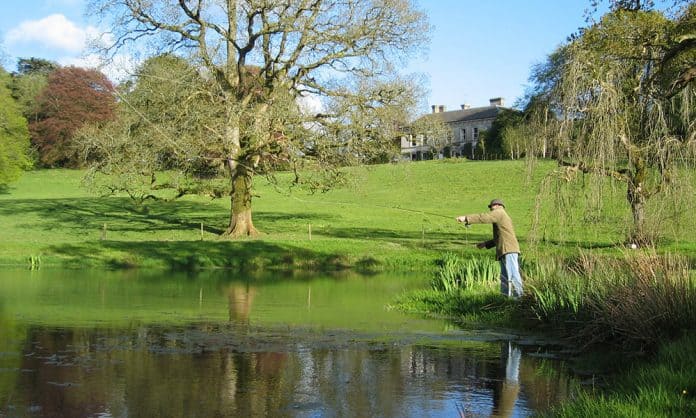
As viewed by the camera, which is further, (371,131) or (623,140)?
(371,131)

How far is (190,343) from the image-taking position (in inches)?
455

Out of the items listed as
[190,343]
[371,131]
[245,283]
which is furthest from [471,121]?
[190,343]

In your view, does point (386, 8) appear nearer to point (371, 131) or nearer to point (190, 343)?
point (371, 131)

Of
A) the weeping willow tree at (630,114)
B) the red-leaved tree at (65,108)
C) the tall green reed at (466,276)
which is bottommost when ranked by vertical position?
the tall green reed at (466,276)

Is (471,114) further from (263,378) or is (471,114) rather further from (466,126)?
(263,378)

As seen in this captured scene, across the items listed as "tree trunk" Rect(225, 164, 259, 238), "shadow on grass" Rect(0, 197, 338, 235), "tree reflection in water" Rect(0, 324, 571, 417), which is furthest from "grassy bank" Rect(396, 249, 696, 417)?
"shadow on grass" Rect(0, 197, 338, 235)

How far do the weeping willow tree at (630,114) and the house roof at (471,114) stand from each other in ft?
307

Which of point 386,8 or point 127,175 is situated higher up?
point 386,8

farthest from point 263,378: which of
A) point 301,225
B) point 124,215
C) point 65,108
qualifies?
point 65,108

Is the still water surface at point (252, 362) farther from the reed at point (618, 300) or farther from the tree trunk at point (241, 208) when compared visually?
the tree trunk at point (241, 208)

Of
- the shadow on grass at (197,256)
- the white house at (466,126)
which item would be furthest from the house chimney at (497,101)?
the shadow on grass at (197,256)

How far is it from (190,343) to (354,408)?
168 inches

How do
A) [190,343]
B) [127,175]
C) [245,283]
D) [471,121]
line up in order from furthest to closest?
[471,121]
[127,175]
[245,283]
[190,343]

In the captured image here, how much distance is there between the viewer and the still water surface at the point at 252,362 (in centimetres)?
802
